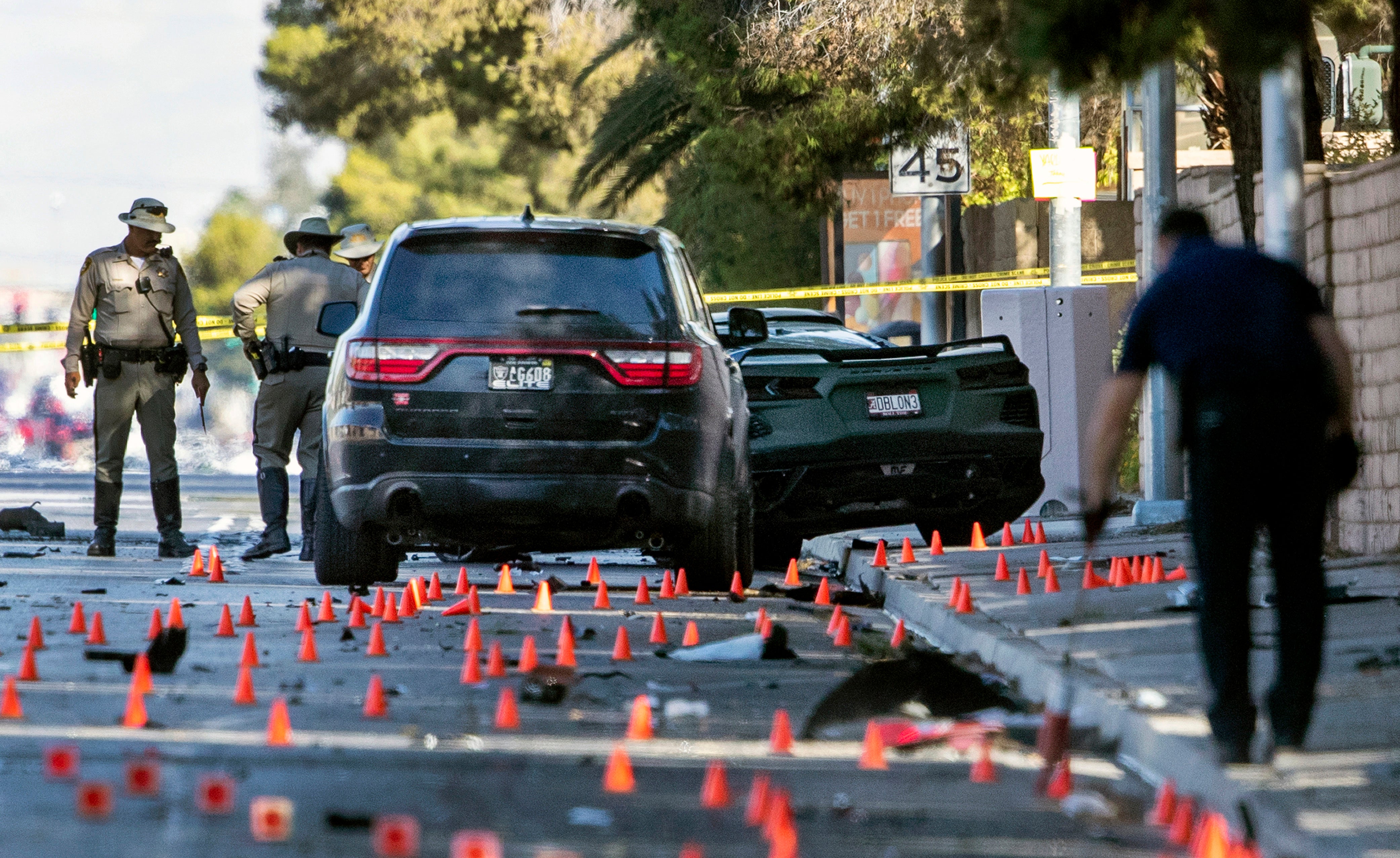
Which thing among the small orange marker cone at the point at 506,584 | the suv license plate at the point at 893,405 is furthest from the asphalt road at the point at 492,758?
the suv license plate at the point at 893,405

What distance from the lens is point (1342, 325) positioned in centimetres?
1209

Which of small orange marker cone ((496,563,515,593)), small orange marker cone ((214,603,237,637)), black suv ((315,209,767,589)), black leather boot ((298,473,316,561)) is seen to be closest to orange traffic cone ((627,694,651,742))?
small orange marker cone ((214,603,237,637))

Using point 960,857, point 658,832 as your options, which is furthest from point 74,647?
point 960,857

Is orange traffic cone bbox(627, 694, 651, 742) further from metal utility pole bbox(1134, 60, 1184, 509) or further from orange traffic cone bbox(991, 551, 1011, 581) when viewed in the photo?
metal utility pole bbox(1134, 60, 1184, 509)

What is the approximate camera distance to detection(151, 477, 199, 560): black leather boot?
13211mm

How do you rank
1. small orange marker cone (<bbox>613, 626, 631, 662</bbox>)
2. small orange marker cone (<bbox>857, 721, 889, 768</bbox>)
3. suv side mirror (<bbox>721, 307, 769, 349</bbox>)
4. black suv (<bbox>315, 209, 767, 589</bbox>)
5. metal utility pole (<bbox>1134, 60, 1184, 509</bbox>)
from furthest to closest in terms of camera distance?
1. metal utility pole (<bbox>1134, 60, 1184, 509</bbox>)
2. suv side mirror (<bbox>721, 307, 769, 349</bbox>)
3. black suv (<bbox>315, 209, 767, 589</bbox>)
4. small orange marker cone (<bbox>613, 626, 631, 662</bbox>)
5. small orange marker cone (<bbox>857, 721, 889, 768</bbox>)

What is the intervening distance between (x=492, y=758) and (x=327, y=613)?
3.56 meters

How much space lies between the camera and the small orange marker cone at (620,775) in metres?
5.54

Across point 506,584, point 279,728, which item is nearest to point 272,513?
point 506,584

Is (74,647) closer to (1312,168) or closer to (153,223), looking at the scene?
(153,223)

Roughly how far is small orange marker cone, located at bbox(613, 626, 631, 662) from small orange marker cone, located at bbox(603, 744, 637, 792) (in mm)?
2567

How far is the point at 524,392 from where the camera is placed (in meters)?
9.58

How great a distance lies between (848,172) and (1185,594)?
54.1 feet

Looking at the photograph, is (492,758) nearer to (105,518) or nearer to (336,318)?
(336,318)
